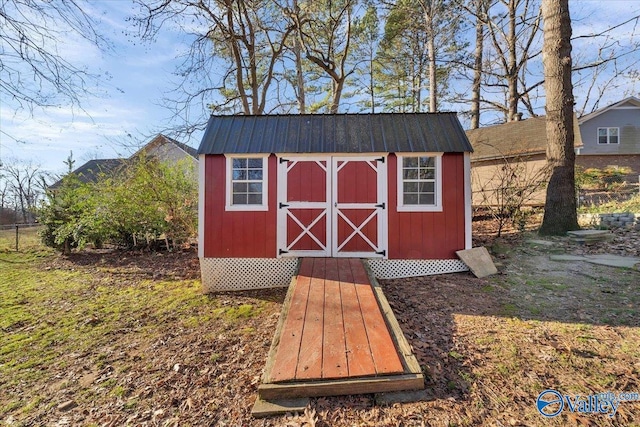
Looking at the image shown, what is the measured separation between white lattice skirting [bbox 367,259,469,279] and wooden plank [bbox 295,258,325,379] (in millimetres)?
1404

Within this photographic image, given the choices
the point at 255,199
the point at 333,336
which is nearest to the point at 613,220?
the point at 333,336

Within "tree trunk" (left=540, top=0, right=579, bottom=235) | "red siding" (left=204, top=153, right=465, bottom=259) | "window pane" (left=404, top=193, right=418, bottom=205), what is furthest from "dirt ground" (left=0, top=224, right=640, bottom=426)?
"tree trunk" (left=540, top=0, right=579, bottom=235)

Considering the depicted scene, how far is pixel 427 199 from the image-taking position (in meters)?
5.04

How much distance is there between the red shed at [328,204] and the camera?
4996 mm

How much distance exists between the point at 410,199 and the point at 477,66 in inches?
488

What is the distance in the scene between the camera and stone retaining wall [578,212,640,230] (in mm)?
6478

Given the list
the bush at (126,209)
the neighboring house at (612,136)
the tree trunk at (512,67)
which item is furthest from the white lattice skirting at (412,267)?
the neighboring house at (612,136)

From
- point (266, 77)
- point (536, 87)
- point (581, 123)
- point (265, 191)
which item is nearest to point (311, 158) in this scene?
point (265, 191)

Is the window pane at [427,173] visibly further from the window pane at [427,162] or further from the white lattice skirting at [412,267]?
the white lattice skirting at [412,267]

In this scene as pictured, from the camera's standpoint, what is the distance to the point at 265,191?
5.10 m

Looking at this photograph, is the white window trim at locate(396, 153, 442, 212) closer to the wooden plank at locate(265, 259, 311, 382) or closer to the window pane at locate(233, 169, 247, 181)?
the wooden plank at locate(265, 259, 311, 382)

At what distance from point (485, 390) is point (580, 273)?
3.56m

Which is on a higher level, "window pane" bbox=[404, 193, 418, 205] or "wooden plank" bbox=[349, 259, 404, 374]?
"window pane" bbox=[404, 193, 418, 205]

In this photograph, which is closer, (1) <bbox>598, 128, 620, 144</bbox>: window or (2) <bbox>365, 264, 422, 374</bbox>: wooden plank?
(2) <bbox>365, 264, 422, 374</bbox>: wooden plank
